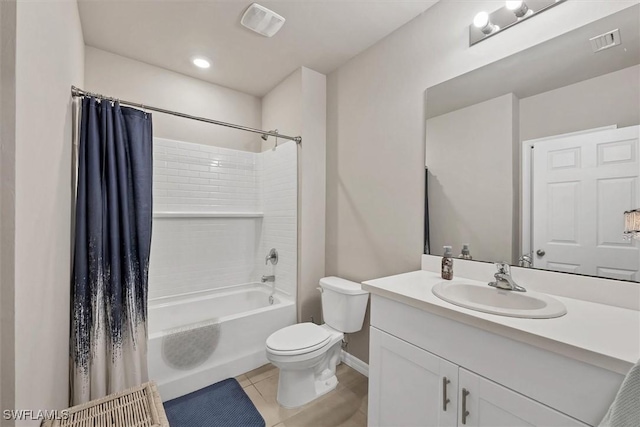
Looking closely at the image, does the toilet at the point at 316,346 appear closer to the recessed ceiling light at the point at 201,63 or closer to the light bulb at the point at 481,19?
the light bulb at the point at 481,19

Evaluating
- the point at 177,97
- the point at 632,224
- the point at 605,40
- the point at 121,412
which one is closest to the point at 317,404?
the point at 121,412

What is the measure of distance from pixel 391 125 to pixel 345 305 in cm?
135

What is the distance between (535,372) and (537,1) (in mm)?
1587

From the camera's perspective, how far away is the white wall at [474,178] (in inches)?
52.1

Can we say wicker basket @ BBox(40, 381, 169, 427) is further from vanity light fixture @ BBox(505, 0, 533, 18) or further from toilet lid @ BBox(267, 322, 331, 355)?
vanity light fixture @ BBox(505, 0, 533, 18)

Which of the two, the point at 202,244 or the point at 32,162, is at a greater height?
the point at 32,162

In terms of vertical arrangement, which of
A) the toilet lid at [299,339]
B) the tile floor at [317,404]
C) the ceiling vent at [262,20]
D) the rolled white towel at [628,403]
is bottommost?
the tile floor at [317,404]

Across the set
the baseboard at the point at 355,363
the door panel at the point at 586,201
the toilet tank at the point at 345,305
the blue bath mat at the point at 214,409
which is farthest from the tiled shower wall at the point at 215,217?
the door panel at the point at 586,201

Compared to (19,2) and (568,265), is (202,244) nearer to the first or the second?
(19,2)

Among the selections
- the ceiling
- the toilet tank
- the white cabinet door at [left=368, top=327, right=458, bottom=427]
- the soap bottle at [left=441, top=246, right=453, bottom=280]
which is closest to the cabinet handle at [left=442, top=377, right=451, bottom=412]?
the white cabinet door at [left=368, top=327, right=458, bottom=427]

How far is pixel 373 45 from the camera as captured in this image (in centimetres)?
202

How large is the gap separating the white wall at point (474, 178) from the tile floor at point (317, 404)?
3.70 ft

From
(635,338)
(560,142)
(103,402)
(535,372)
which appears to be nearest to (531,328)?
(535,372)

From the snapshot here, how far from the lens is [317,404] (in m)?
1.72
